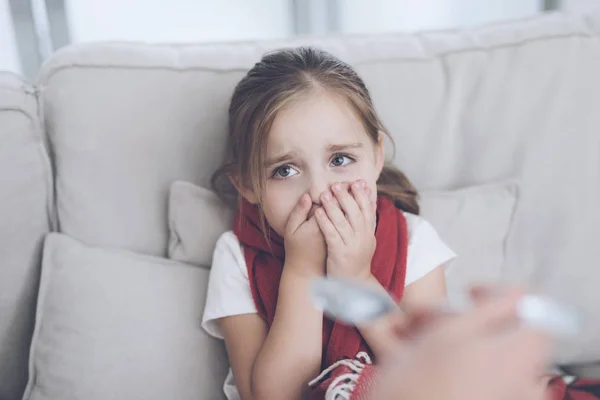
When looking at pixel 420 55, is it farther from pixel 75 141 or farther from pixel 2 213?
pixel 2 213

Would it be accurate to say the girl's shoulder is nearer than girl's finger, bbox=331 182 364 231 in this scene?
No

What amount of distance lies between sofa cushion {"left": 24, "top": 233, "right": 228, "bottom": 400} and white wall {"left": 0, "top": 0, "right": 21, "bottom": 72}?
927 mm

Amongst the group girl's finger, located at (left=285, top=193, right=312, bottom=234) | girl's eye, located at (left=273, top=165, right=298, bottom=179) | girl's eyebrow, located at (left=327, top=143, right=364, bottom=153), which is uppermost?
girl's eyebrow, located at (left=327, top=143, right=364, bottom=153)

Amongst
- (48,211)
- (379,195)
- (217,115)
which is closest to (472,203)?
(379,195)

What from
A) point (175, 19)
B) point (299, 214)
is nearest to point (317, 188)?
point (299, 214)

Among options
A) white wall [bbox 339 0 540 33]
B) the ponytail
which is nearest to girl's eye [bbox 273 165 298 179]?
the ponytail

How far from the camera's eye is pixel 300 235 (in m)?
0.81

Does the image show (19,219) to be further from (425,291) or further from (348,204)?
(425,291)

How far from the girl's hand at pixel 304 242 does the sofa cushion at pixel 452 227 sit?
187mm

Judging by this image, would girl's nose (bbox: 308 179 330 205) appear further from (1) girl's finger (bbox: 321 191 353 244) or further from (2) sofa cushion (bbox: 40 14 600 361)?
(2) sofa cushion (bbox: 40 14 600 361)

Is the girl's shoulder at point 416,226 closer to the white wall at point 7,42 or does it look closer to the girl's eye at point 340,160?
the girl's eye at point 340,160

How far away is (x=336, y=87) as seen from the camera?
83cm

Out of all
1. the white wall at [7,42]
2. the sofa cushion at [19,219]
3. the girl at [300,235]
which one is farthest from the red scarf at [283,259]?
the white wall at [7,42]

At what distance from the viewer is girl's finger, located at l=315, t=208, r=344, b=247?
31.2 inches
